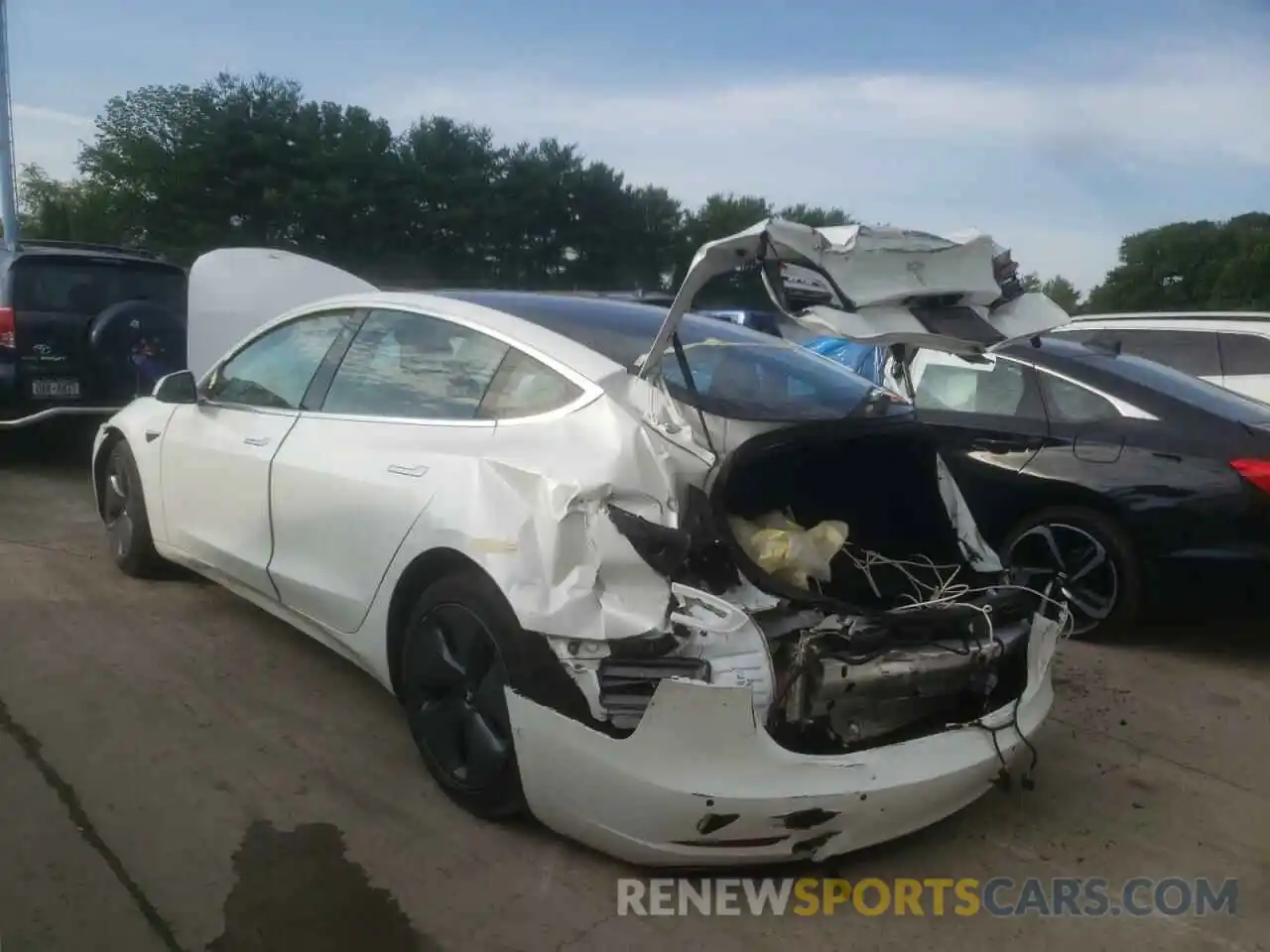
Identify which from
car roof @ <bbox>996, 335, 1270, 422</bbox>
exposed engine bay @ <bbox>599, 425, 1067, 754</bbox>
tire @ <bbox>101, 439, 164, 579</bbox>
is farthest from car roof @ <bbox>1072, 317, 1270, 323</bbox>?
tire @ <bbox>101, 439, 164, 579</bbox>

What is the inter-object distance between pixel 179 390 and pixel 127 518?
91 cm

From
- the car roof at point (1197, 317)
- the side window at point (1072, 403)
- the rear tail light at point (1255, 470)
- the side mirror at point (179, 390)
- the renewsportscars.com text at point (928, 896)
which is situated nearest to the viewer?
the renewsportscars.com text at point (928, 896)

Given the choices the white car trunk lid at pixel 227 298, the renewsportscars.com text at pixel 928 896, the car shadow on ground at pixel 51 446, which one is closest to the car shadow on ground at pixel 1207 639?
the renewsportscars.com text at pixel 928 896

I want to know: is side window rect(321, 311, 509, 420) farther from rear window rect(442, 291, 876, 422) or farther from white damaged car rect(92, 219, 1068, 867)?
rear window rect(442, 291, 876, 422)

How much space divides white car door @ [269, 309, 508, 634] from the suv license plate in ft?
14.3

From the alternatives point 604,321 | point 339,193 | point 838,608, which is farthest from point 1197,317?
point 339,193

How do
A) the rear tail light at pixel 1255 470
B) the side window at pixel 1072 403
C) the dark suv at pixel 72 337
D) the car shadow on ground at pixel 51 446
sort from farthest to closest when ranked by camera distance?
the car shadow on ground at pixel 51 446 < the dark suv at pixel 72 337 < the side window at pixel 1072 403 < the rear tail light at pixel 1255 470

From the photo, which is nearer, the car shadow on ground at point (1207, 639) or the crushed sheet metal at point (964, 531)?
the crushed sheet metal at point (964, 531)

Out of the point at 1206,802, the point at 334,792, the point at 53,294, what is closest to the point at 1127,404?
the point at 1206,802

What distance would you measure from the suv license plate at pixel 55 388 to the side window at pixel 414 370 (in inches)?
176

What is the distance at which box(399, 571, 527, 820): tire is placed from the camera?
2922 millimetres

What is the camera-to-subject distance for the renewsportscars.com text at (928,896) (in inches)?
111

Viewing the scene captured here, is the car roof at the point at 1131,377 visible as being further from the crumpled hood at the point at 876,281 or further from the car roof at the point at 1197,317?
the car roof at the point at 1197,317

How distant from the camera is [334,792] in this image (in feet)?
10.9
